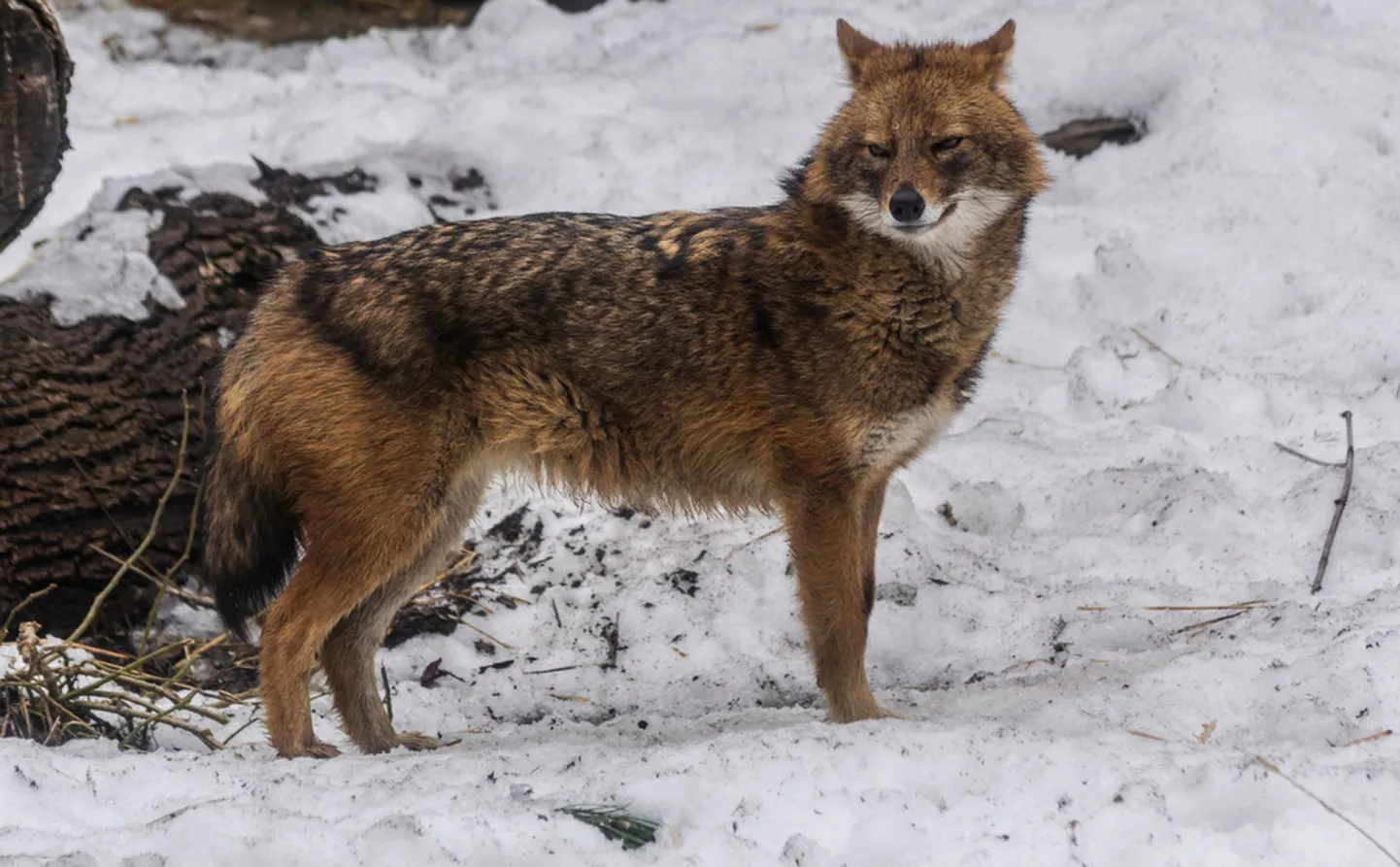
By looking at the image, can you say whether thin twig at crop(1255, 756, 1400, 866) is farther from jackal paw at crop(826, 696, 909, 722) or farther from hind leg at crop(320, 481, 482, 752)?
hind leg at crop(320, 481, 482, 752)

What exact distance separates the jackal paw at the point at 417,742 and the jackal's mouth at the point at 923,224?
245cm

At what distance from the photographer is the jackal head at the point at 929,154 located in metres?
4.42

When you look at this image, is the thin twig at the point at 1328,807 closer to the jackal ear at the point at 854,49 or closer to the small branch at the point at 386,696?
the jackal ear at the point at 854,49

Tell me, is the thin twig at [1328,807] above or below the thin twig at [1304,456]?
above

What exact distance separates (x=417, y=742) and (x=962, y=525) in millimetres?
2545

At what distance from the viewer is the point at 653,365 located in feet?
15.5

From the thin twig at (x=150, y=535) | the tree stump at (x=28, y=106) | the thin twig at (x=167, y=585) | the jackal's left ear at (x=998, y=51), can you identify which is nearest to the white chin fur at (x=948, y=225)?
the jackal's left ear at (x=998, y=51)

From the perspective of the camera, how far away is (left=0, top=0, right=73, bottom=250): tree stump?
3580 millimetres

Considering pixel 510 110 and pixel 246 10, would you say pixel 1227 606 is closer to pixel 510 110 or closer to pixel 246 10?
pixel 510 110

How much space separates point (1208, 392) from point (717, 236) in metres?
2.76

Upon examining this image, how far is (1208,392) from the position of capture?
627 cm

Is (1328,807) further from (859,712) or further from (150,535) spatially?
(150,535)

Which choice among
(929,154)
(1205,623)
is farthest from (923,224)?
(1205,623)

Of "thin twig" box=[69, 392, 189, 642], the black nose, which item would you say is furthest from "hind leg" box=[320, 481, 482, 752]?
the black nose
